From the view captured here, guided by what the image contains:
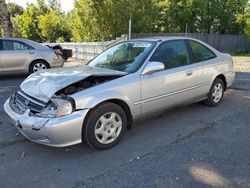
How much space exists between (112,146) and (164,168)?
0.88 metres

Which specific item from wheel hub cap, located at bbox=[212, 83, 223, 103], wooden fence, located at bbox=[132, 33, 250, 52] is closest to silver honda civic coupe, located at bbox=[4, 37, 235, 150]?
wheel hub cap, located at bbox=[212, 83, 223, 103]

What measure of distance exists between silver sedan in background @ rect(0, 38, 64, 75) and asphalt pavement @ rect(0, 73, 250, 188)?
15.5 feet

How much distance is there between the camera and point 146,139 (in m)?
4.39

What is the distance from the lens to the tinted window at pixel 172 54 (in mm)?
4801

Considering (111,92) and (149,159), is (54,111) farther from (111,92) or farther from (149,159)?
(149,159)

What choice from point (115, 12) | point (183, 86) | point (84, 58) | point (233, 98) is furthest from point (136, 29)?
point (183, 86)

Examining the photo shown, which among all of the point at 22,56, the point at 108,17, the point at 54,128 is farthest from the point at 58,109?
the point at 108,17

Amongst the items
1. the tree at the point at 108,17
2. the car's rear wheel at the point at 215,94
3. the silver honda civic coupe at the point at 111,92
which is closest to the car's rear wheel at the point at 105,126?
the silver honda civic coupe at the point at 111,92

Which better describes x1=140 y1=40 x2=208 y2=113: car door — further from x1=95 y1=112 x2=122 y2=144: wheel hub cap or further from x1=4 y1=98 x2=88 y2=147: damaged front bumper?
x1=4 y1=98 x2=88 y2=147: damaged front bumper

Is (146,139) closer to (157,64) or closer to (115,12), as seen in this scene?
(157,64)

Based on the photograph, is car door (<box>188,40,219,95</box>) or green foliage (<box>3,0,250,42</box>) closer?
car door (<box>188,40,219,95</box>)

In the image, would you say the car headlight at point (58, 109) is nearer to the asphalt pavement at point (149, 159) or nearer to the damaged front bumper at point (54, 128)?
the damaged front bumper at point (54, 128)

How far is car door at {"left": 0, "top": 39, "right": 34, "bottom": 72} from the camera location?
938cm

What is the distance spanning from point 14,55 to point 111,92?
6.54 meters
